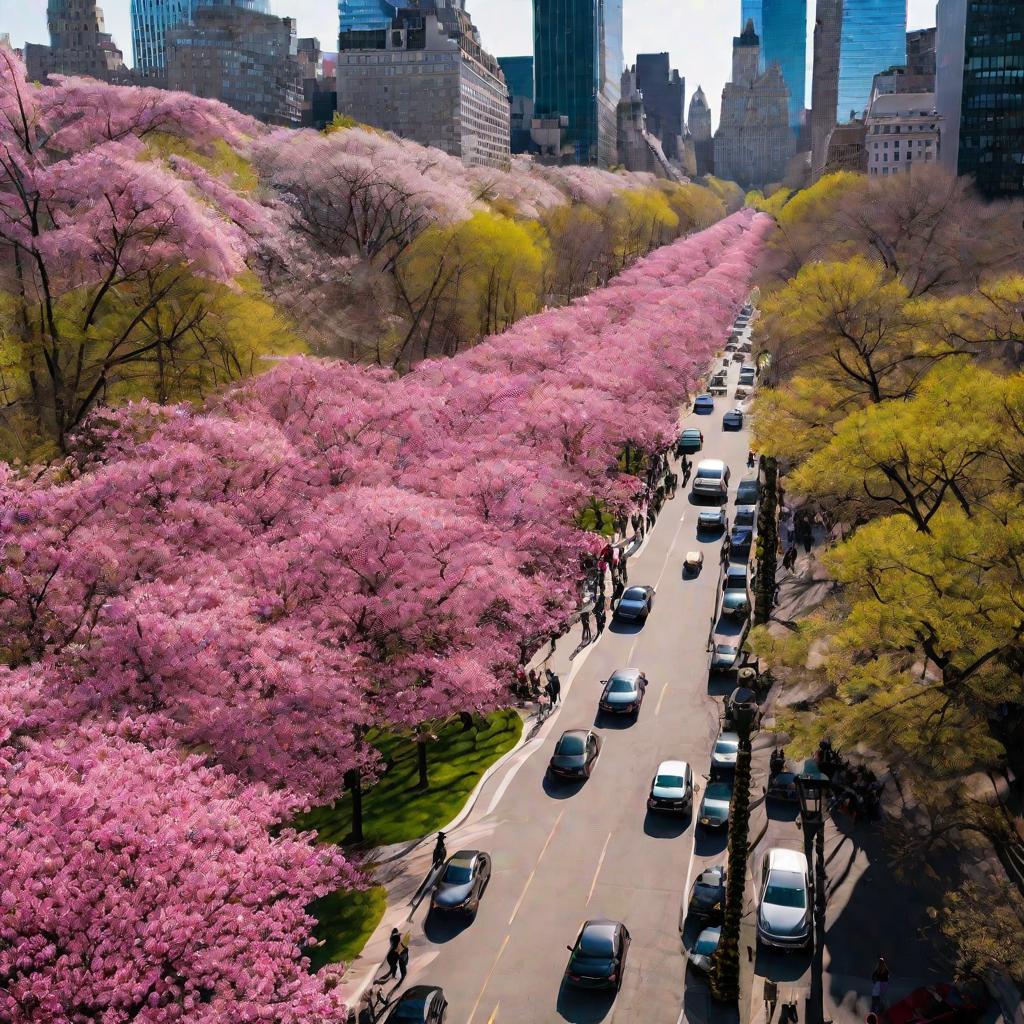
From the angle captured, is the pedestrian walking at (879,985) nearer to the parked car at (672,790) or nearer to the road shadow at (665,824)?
the road shadow at (665,824)

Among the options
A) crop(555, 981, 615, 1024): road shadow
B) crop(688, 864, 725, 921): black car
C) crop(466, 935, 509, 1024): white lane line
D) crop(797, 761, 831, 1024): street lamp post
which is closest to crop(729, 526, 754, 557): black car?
crop(688, 864, 725, 921): black car

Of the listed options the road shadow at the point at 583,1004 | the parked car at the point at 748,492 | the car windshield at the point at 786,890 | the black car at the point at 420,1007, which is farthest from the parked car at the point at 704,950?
the parked car at the point at 748,492

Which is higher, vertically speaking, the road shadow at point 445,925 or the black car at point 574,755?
the black car at point 574,755

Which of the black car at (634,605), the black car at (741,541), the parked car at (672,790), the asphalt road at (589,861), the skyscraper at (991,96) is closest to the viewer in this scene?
the asphalt road at (589,861)

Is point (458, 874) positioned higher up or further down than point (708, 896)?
further down

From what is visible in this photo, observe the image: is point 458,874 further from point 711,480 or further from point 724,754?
point 711,480

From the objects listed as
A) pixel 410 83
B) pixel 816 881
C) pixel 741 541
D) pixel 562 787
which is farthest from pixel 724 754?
pixel 410 83
